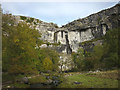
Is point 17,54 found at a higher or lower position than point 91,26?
lower

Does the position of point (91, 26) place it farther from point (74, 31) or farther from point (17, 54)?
point (17, 54)

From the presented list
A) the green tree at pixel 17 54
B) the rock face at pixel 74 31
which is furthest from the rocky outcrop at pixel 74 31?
the green tree at pixel 17 54

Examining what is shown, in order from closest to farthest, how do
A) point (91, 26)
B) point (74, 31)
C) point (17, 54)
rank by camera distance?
point (17, 54) < point (91, 26) < point (74, 31)

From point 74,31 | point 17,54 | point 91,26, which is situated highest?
point 91,26

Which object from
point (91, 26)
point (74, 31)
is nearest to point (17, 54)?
point (91, 26)

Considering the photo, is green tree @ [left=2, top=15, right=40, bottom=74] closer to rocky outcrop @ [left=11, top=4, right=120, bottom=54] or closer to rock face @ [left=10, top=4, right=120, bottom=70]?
rock face @ [left=10, top=4, right=120, bottom=70]

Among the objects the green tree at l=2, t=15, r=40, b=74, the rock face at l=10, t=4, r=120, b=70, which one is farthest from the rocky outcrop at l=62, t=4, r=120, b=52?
the green tree at l=2, t=15, r=40, b=74

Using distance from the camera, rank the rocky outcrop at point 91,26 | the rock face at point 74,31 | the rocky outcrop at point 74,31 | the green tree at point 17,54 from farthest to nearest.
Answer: the rocky outcrop at point 74,31 < the rock face at point 74,31 < the rocky outcrop at point 91,26 < the green tree at point 17,54

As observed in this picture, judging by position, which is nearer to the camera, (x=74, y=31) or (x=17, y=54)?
(x=17, y=54)

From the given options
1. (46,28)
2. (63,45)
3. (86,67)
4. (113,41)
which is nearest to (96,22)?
(63,45)

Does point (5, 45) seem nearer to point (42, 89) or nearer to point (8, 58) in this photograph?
point (8, 58)

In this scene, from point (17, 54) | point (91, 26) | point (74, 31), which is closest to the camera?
point (17, 54)

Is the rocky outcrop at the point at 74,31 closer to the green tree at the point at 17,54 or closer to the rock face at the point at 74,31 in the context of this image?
the rock face at the point at 74,31

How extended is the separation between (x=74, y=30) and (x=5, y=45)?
46.8 metres
